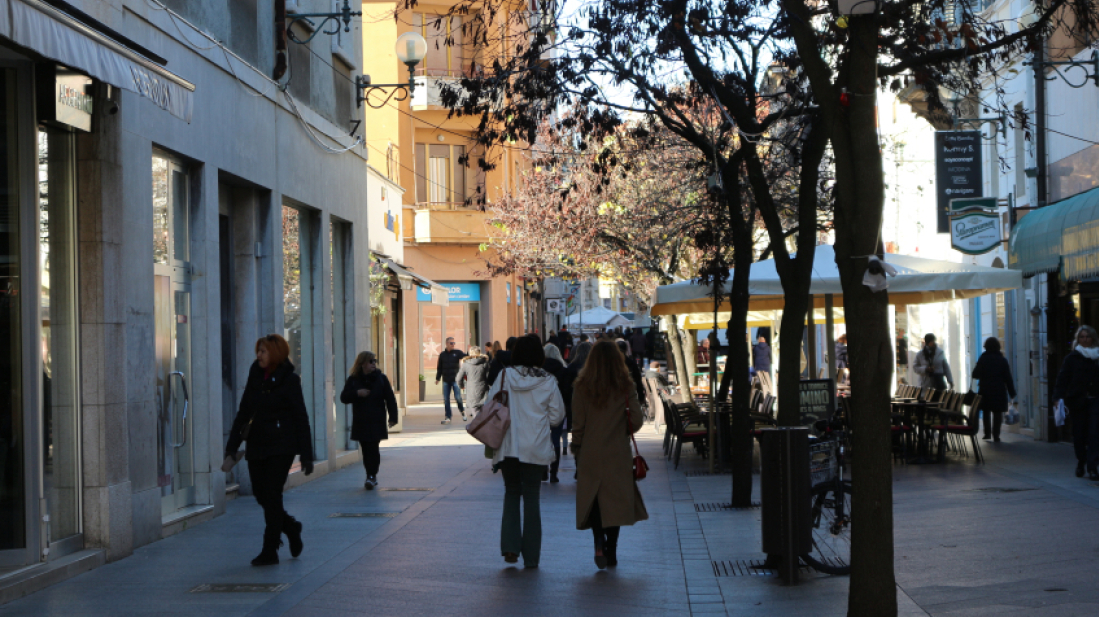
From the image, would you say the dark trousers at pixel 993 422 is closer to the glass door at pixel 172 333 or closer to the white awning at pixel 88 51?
the glass door at pixel 172 333

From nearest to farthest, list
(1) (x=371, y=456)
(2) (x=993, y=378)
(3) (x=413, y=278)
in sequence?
Answer: (1) (x=371, y=456)
(2) (x=993, y=378)
(3) (x=413, y=278)

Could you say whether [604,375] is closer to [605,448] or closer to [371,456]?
[605,448]

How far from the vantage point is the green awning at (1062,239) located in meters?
16.2

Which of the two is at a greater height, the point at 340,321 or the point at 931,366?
the point at 340,321

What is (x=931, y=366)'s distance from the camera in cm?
2094

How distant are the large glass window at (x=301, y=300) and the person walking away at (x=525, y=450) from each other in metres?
7.00

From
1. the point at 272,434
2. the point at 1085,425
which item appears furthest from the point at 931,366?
the point at 272,434

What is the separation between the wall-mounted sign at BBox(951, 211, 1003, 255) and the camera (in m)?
20.8

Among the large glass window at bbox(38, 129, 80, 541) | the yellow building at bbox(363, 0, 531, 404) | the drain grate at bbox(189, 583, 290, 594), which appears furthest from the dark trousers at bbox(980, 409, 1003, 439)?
the yellow building at bbox(363, 0, 531, 404)

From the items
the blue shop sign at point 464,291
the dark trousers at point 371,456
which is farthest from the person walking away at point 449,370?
the dark trousers at point 371,456

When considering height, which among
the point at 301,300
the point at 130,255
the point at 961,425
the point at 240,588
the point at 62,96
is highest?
the point at 62,96

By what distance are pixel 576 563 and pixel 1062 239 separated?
11164mm

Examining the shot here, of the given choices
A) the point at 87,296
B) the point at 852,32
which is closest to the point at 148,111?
the point at 87,296

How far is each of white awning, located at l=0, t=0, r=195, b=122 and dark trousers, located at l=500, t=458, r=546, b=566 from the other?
3.68 m
